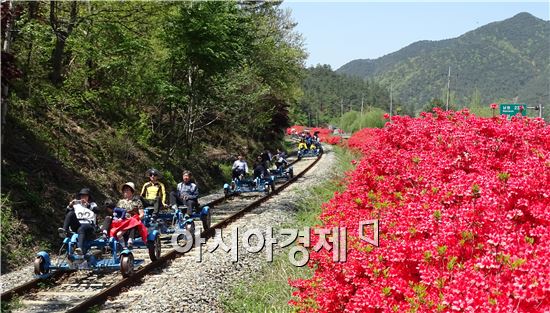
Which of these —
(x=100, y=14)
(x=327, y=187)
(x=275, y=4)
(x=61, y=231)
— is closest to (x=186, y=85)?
(x=100, y=14)

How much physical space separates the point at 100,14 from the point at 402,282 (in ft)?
53.7

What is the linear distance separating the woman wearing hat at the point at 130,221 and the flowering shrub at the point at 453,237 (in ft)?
12.6

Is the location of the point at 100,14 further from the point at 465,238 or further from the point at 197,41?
the point at 465,238

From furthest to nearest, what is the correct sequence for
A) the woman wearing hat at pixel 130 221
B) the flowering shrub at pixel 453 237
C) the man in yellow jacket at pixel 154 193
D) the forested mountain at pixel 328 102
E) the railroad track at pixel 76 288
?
the forested mountain at pixel 328 102
the man in yellow jacket at pixel 154 193
the woman wearing hat at pixel 130 221
the railroad track at pixel 76 288
the flowering shrub at pixel 453 237

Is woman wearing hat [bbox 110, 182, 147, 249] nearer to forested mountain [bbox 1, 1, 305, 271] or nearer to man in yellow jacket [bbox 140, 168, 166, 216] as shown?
man in yellow jacket [bbox 140, 168, 166, 216]

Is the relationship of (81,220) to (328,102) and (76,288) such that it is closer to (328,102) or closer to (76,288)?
(76,288)

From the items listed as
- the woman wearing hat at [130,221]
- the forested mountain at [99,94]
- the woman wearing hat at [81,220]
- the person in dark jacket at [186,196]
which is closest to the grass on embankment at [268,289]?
the woman wearing hat at [130,221]

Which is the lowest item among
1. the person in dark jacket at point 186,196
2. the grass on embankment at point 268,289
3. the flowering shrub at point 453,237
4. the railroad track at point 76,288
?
the grass on embankment at point 268,289

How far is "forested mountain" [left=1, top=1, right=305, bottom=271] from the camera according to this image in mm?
13148

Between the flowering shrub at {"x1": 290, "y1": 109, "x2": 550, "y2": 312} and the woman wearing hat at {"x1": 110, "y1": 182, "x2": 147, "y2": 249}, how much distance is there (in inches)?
151

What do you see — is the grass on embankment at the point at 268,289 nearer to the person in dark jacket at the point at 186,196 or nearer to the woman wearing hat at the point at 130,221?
the woman wearing hat at the point at 130,221

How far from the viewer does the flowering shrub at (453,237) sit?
4.46 metres

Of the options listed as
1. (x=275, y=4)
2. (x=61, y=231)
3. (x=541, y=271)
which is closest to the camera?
(x=541, y=271)

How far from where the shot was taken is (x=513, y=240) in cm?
509
